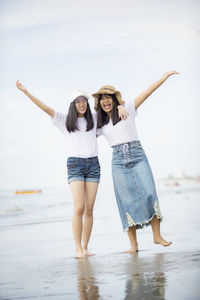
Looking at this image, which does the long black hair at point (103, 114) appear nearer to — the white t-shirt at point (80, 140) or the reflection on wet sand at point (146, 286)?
the white t-shirt at point (80, 140)

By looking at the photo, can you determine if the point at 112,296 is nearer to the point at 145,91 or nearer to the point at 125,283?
the point at 125,283

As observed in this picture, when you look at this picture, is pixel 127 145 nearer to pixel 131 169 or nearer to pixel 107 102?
pixel 131 169

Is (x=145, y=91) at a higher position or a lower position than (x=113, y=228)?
higher

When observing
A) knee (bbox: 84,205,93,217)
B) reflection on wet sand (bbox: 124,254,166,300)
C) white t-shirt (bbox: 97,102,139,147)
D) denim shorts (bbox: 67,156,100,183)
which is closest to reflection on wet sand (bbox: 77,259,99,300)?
reflection on wet sand (bbox: 124,254,166,300)

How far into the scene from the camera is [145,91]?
15.1ft

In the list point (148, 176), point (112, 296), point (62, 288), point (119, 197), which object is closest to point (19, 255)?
point (119, 197)

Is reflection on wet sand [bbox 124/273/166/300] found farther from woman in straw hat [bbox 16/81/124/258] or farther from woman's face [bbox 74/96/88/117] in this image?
woman's face [bbox 74/96/88/117]

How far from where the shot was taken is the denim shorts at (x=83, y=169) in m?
4.58

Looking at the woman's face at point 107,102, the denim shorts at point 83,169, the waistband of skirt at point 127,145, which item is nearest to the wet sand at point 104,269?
the denim shorts at point 83,169

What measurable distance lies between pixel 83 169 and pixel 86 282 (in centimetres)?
158

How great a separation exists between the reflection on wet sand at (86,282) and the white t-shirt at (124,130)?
118 centimetres

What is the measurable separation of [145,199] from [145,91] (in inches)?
40.1

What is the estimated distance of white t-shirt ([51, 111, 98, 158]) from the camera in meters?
4.61

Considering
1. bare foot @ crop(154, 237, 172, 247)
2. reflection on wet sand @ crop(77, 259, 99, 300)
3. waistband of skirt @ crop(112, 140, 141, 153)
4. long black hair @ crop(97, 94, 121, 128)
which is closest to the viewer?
reflection on wet sand @ crop(77, 259, 99, 300)
